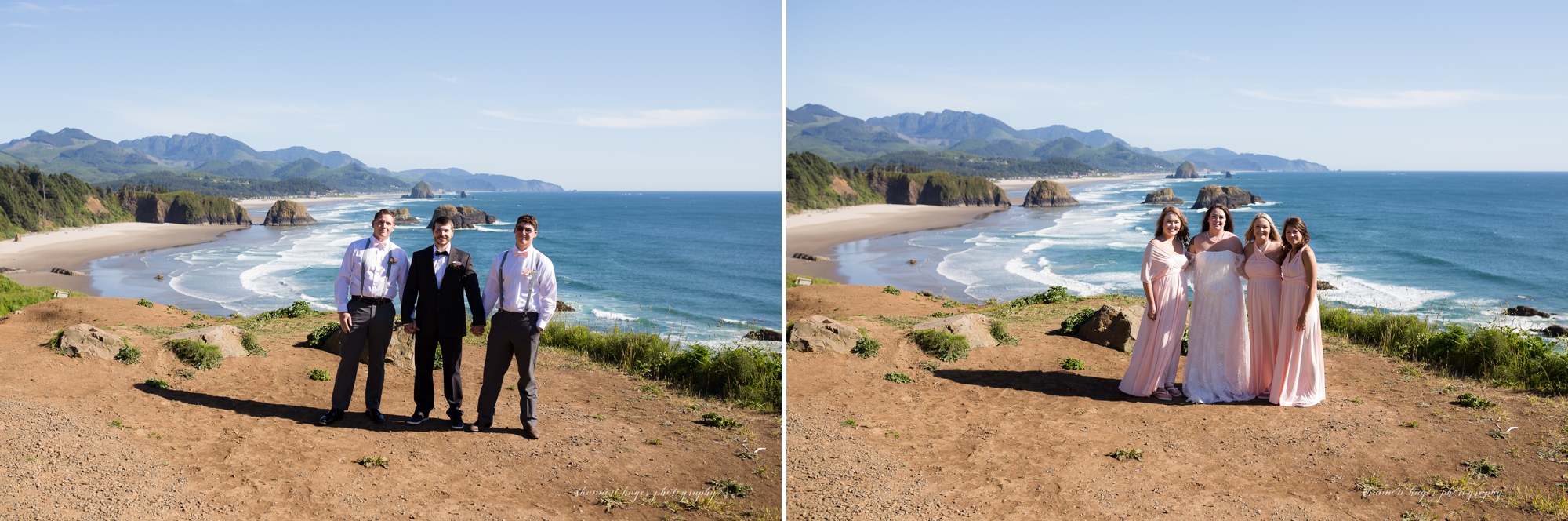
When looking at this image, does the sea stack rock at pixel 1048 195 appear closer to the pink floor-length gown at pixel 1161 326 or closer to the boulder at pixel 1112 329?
the boulder at pixel 1112 329

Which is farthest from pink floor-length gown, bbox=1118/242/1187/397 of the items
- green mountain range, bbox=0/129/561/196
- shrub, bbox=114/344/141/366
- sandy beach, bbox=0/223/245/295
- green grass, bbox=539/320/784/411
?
green mountain range, bbox=0/129/561/196

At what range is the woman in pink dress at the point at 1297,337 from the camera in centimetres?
588

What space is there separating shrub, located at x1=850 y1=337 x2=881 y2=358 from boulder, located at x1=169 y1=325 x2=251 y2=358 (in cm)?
539

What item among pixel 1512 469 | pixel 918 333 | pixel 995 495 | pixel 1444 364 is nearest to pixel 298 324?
pixel 918 333

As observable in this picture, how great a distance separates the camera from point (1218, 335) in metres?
6.07

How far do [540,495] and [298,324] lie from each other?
21.9ft

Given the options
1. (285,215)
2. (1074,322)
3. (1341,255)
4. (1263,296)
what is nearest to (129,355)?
(1074,322)

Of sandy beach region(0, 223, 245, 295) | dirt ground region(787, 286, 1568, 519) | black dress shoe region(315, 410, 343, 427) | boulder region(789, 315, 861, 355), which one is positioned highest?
boulder region(789, 315, 861, 355)

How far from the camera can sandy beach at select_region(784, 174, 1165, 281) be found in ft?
96.6

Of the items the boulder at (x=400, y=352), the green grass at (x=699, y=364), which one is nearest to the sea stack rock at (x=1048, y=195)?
the green grass at (x=699, y=364)

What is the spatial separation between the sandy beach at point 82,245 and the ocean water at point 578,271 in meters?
1.08

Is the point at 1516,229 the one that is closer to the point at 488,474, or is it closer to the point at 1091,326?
the point at 1091,326

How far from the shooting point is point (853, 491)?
4484mm

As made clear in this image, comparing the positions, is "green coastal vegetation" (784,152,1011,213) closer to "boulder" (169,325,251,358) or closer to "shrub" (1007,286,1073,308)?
"shrub" (1007,286,1073,308)
